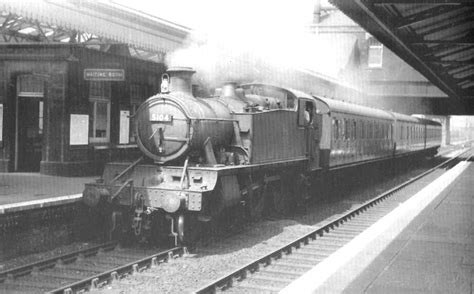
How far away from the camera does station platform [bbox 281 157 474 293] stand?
184 inches

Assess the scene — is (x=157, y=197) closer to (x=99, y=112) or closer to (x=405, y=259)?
(x=405, y=259)

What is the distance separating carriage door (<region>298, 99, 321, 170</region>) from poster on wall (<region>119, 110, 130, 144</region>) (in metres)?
5.46

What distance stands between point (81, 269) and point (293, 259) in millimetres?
2938

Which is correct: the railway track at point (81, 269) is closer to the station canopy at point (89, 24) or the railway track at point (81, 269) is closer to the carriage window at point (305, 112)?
the station canopy at point (89, 24)

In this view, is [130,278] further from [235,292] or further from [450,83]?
[450,83]

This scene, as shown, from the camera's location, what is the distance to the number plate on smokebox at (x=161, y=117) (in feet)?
27.0

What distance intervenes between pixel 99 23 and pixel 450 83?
51.6 ft

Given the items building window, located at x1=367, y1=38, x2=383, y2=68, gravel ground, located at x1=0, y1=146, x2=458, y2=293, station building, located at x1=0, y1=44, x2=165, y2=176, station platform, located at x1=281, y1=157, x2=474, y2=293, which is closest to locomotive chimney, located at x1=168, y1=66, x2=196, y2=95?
gravel ground, located at x1=0, y1=146, x2=458, y2=293

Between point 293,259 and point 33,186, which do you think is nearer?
point 293,259

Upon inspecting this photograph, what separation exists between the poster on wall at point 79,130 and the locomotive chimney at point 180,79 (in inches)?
200

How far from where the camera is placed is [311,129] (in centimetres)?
1166

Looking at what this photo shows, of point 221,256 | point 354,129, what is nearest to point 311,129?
point 354,129

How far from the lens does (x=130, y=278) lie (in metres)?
6.58

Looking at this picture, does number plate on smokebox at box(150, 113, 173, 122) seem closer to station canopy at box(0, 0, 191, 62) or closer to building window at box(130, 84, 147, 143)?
station canopy at box(0, 0, 191, 62)
